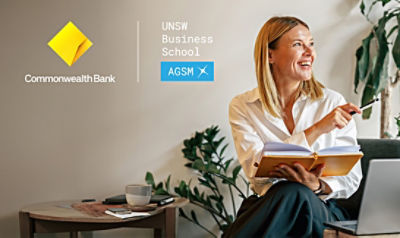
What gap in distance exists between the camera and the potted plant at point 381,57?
262 centimetres

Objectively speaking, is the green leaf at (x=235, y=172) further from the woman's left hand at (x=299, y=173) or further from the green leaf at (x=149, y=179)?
the woman's left hand at (x=299, y=173)

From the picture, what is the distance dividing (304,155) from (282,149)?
0.07 m

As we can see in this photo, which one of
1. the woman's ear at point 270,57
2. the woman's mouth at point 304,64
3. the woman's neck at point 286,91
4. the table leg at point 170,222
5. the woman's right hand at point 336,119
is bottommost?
the table leg at point 170,222

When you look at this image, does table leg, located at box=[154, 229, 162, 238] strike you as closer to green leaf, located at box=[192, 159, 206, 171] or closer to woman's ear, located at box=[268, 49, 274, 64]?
green leaf, located at box=[192, 159, 206, 171]

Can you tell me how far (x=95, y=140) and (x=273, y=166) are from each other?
1.30 m

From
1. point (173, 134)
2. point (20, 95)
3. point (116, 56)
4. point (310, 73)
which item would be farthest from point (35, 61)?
point (310, 73)

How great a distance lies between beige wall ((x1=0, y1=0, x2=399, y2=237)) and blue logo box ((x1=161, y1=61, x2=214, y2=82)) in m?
0.03

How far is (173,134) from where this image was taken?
278cm

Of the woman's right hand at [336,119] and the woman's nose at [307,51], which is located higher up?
the woman's nose at [307,51]

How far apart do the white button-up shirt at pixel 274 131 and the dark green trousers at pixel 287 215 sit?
297 mm

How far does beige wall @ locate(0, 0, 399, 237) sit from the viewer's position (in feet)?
9.08

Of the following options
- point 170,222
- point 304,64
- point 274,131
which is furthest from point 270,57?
point 170,222

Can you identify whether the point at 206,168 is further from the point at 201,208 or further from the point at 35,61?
the point at 35,61

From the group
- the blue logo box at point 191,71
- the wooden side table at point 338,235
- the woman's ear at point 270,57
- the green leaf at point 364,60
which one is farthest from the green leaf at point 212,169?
the wooden side table at point 338,235
